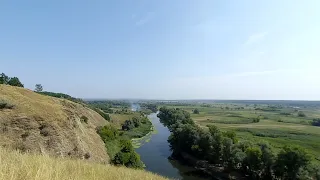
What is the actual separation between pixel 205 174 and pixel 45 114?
25095mm

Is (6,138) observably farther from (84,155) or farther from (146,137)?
(146,137)

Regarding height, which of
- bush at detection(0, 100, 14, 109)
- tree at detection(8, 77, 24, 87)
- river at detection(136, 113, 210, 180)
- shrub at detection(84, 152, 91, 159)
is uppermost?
tree at detection(8, 77, 24, 87)

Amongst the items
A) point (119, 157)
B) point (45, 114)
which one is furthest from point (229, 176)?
point (45, 114)

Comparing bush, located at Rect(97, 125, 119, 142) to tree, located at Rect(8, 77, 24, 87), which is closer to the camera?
bush, located at Rect(97, 125, 119, 142)

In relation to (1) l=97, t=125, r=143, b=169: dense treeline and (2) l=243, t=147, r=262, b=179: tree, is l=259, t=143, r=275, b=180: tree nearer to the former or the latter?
(2) l=243, t=147, r=262, b=179: tree

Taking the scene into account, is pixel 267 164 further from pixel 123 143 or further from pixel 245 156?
pixel 123 143

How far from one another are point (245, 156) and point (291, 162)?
644 cm

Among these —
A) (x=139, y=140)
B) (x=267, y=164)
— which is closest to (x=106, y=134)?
(x=139, y=140)

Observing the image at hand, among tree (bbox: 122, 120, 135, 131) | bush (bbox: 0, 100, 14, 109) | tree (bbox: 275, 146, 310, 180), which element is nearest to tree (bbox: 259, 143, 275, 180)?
tree (bbox: 275, 146, 310, 180)

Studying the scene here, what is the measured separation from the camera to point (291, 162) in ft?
105

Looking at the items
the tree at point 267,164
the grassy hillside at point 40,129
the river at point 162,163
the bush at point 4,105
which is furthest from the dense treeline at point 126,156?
the tree at point 267,164

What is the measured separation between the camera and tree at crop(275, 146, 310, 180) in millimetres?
31625

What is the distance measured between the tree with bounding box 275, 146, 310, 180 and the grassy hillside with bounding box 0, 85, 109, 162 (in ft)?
79.8

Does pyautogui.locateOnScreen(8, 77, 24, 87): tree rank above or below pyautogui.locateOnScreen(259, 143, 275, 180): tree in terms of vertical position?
above
